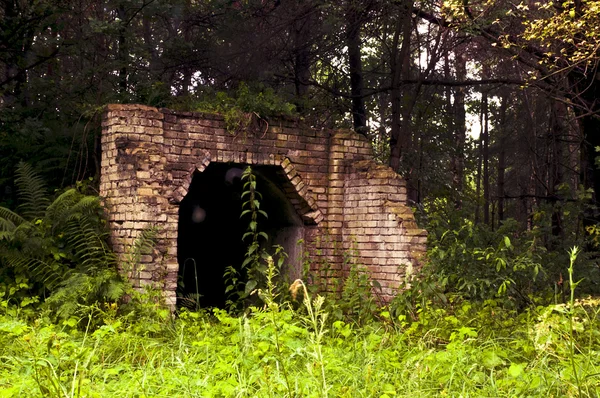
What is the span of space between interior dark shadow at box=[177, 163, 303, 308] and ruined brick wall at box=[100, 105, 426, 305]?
0.76 feet

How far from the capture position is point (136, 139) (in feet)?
27.5

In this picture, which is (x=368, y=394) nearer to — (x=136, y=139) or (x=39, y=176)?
(x=136, y=139)

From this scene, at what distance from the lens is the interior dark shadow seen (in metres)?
9.84

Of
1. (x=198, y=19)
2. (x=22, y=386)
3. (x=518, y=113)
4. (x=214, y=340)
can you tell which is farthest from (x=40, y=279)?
(x=518, y=113)

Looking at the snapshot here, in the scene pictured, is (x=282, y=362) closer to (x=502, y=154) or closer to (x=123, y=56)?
(x=123, y=56)

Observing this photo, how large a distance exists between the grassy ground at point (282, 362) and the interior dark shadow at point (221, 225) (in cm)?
265

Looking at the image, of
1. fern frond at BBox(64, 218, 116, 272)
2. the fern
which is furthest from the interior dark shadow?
the fern

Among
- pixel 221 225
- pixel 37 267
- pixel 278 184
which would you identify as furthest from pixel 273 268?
pixel 221 225

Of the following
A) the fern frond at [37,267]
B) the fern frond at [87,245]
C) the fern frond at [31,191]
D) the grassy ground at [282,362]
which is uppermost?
the fern frond at [31,191]

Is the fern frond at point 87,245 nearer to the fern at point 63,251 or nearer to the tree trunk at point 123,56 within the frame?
the fern at point 63,251

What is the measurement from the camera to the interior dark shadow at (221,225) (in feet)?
32.3

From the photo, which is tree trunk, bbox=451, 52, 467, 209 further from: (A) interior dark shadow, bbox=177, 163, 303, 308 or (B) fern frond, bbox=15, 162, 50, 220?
(B) fern frond, bbox=15, 162, 50, 220

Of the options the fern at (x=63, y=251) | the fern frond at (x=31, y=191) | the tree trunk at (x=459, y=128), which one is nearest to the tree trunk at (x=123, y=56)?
the fern frond at (x=31, y=191)

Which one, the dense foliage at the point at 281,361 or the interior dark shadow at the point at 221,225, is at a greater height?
the interior dark shadow at the point at 221,225
